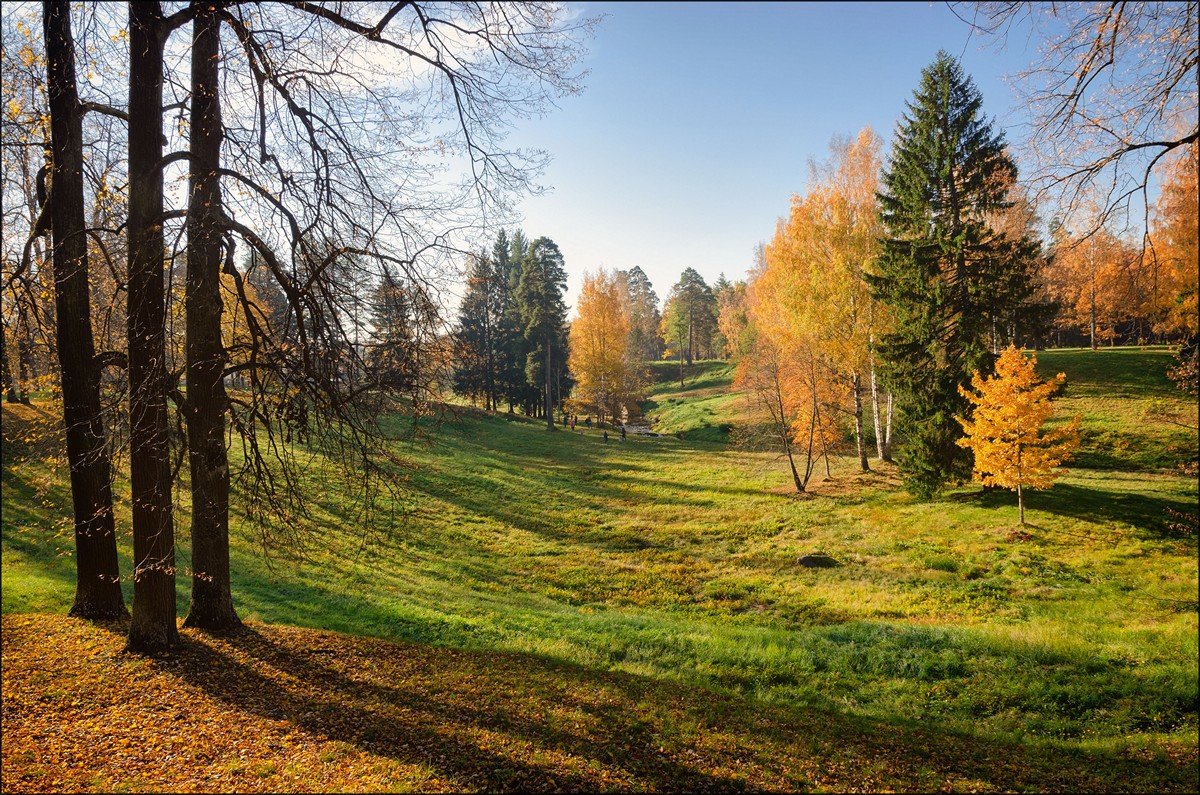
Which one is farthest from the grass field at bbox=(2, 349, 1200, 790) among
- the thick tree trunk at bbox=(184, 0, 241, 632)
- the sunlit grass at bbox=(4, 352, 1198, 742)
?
the thick tree trunk at bbox=(184, 0, 241, 632)

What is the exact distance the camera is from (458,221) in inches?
267

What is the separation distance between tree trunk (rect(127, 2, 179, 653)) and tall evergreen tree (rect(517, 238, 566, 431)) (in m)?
35.6

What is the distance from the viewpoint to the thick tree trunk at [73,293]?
712 centimetres

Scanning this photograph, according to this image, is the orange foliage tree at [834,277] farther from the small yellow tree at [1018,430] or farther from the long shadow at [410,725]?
the long shadow at [410,725]

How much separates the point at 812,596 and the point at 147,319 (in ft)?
44.5

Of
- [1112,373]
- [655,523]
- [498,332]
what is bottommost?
[655,523]

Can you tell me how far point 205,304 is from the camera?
6.37m

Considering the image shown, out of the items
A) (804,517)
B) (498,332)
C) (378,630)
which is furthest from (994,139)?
(498,332)

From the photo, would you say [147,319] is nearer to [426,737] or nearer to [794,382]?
[426,737]

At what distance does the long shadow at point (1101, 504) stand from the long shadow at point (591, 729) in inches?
444

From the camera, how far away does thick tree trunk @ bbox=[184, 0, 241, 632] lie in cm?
624

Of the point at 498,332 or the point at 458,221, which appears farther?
the point at 498,332

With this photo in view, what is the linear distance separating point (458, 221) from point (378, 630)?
6.90 meters

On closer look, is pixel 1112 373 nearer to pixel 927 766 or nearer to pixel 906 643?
pixel 906 643
